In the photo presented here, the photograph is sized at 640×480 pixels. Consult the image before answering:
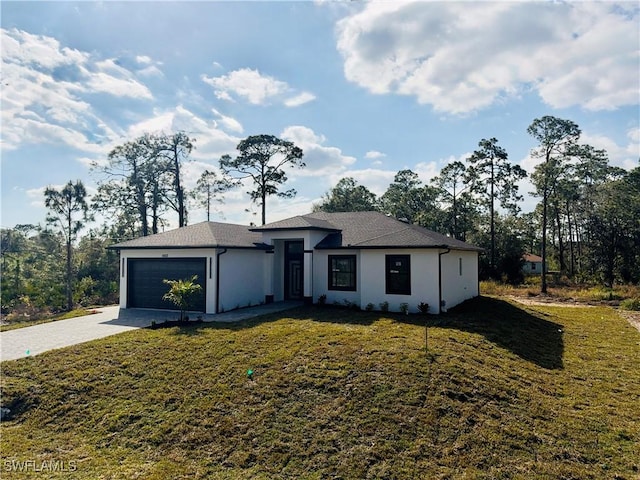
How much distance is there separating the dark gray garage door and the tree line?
683 cm

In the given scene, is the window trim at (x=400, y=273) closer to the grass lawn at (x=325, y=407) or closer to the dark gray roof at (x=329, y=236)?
the dark gray roof at (x=329, y=236)

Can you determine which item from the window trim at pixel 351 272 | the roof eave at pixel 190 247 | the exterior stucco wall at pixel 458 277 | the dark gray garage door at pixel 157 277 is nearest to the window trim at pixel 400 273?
the exterior stucco wall at pixel 458 277

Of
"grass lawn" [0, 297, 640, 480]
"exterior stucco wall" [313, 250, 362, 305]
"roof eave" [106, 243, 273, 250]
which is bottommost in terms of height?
"grass lawn" [0, 297, 640, 480]

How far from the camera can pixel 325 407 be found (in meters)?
6.68

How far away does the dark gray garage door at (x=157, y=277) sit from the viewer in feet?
48.4

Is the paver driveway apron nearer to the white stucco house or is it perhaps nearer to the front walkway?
the front walkway

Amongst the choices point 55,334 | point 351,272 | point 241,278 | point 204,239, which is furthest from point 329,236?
point 55,334

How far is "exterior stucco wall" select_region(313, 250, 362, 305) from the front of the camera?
14977mm

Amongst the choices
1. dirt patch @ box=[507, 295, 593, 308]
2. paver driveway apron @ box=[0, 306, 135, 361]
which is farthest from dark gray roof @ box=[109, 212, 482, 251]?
dirt patch @ box=[507, 295, 593, 308]

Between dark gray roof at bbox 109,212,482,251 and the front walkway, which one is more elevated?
dark gray roof at bbox 109,212,482,251

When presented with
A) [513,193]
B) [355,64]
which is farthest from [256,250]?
[513,193]

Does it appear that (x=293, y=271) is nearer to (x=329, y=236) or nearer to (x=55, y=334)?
(x=329, y=236)

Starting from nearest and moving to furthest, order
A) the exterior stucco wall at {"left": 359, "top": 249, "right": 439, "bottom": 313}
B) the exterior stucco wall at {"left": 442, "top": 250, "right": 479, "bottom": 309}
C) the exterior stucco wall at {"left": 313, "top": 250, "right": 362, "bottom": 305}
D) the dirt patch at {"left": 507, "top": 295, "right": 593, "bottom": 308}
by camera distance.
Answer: the exterior stucco wall at {"left": 359, "top": 249, "right": 439, "bottom": 313} < the exterior stucco wall at {"left": 442, "top": 250, "right": 479, "bottom": 309} < the exterior stucco wall at {"left": 313, "top": 250, "right": 362, "bottom": 305} < the dirt patch at {"left": 507, "top": 295, "right": 593, "bottom": 308}

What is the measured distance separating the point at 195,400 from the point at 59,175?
19319mm
